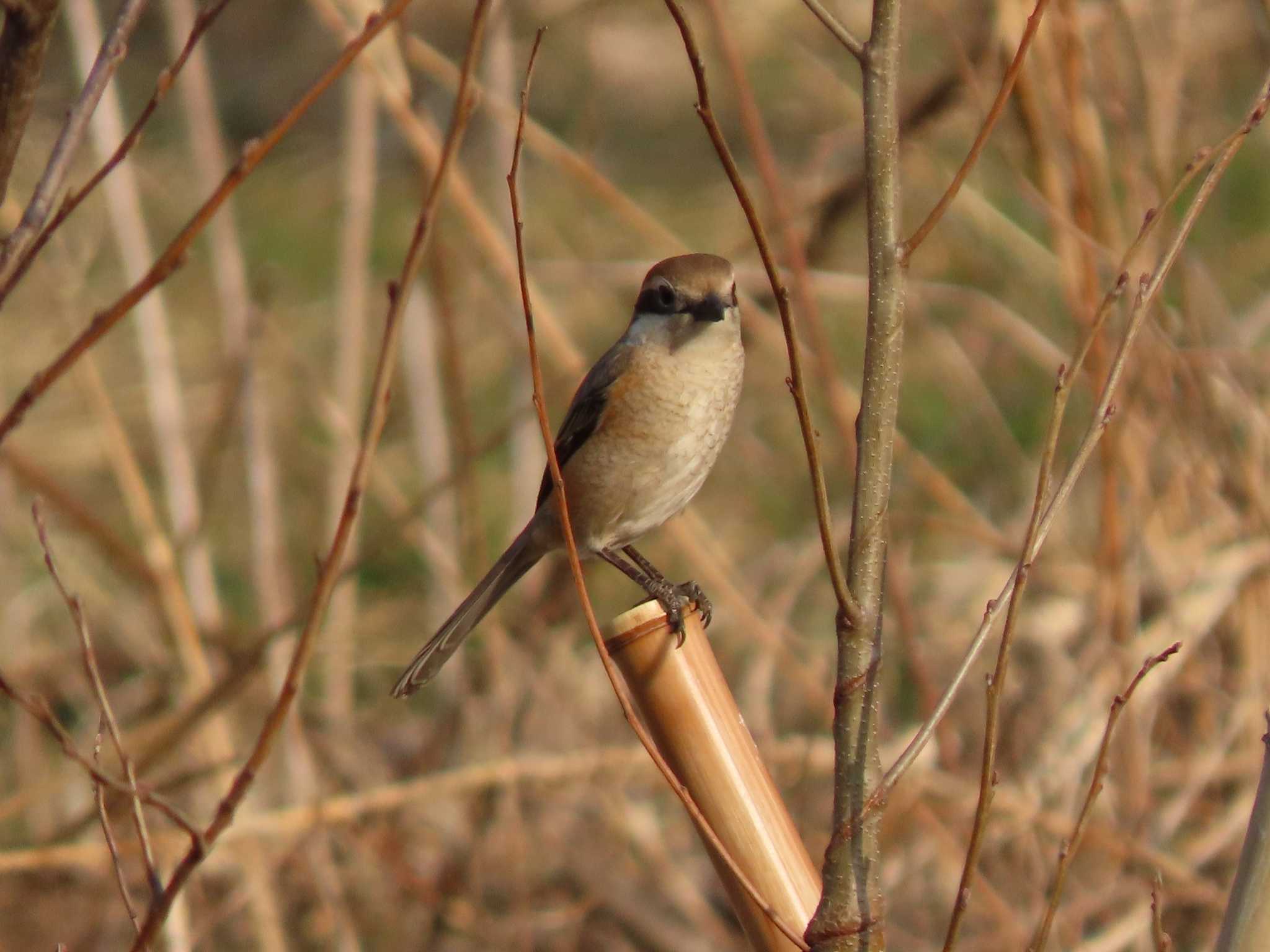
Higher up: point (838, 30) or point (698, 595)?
point (838, 30)

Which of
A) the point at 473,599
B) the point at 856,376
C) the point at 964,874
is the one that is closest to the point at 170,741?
the point at 473,599

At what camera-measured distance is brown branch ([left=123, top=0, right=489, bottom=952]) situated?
4.10 feet

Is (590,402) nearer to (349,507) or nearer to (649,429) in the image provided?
(649,429)

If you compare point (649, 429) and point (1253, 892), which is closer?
point (1253, 892)

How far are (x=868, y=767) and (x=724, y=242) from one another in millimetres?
7093

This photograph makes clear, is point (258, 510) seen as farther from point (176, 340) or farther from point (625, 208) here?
point (176, 340)

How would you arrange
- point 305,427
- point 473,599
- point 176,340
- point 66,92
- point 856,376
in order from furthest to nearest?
point 176,340 < point 305,427 < point 856,376 < point 66,92 < point 473,599

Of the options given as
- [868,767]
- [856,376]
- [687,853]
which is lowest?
[687,853]

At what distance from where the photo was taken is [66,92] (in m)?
5.39

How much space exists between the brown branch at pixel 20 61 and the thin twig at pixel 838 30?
→ 68 cm

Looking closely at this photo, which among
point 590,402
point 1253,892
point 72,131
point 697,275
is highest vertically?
point 72,131

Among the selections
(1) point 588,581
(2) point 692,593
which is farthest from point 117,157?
(1) point 588,581

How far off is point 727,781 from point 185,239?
786mm

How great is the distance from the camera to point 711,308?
2480 mm
